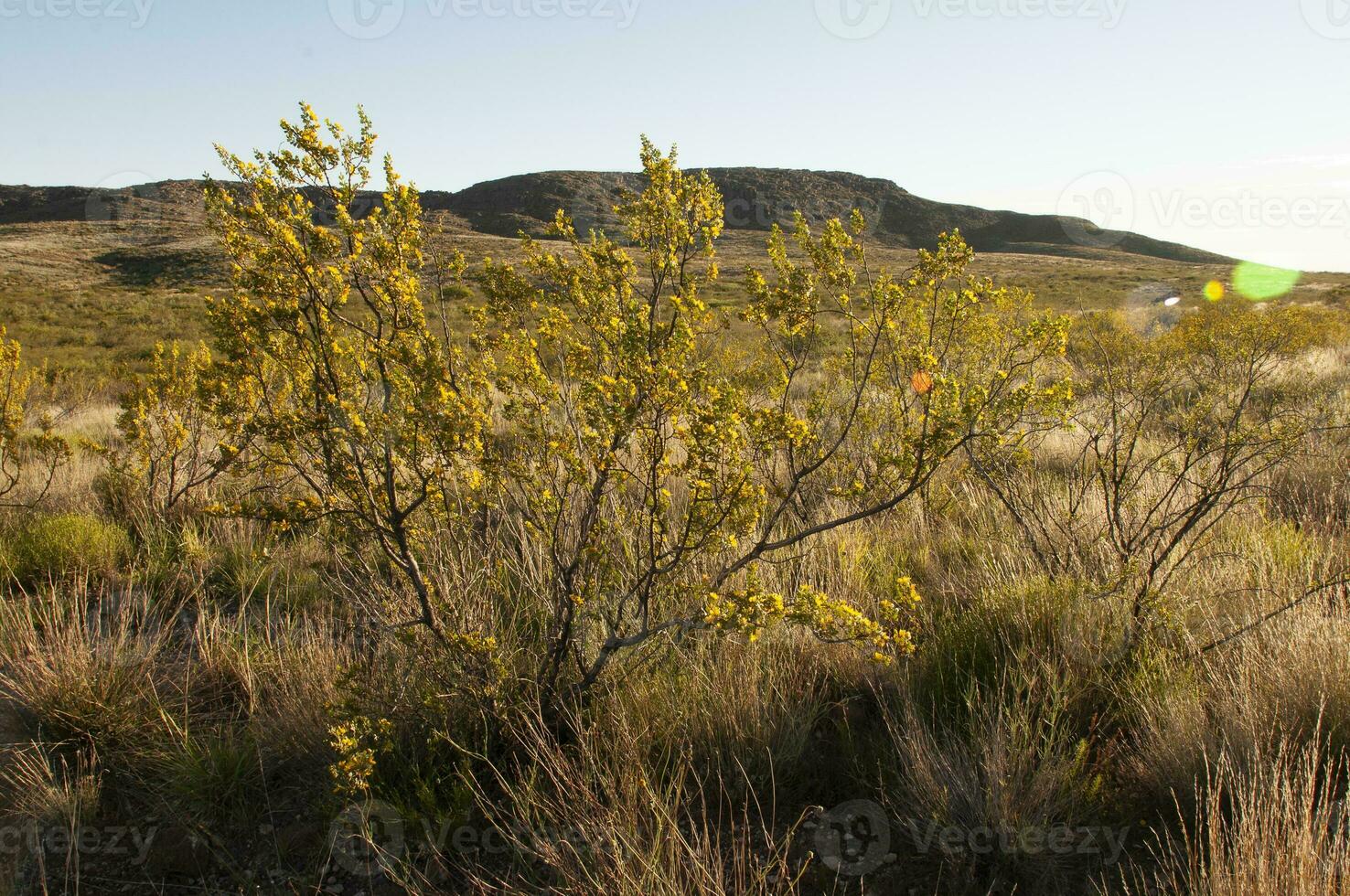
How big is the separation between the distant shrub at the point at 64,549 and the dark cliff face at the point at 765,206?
64.7 metres

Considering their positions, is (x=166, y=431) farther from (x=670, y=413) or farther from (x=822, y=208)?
(x=822, y=208)

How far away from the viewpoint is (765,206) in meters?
78.5

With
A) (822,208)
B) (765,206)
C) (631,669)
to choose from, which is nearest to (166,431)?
(631,669)

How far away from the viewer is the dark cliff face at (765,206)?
222ft

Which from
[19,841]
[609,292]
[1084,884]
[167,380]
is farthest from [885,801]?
[167,380]

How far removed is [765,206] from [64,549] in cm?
8029

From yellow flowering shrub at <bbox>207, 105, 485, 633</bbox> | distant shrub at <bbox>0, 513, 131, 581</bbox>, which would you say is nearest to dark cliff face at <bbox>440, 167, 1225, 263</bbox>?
distant shrub at <bbox>0, 513, 131, 581</bbox>

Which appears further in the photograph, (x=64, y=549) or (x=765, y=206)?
(x=765, y=206)

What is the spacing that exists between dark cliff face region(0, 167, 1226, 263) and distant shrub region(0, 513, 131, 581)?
64731mm

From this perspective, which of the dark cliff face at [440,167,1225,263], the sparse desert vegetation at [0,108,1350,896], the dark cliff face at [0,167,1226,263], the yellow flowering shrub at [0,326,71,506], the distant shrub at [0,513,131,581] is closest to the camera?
the sparse desert vegetation at [0,108,1350,896]

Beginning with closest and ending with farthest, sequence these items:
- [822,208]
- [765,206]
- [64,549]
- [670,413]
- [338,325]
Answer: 1. [670,413]
2. [338,325]
3. [64,549]
4. [765,206]
5. [822,208]

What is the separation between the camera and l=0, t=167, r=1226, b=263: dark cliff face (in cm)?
6769

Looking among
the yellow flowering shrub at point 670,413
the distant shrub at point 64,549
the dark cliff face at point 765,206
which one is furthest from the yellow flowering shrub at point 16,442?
the dark cliff face at point 765,206

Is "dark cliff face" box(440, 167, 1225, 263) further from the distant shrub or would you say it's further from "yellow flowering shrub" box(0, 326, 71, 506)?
the distant shrub
